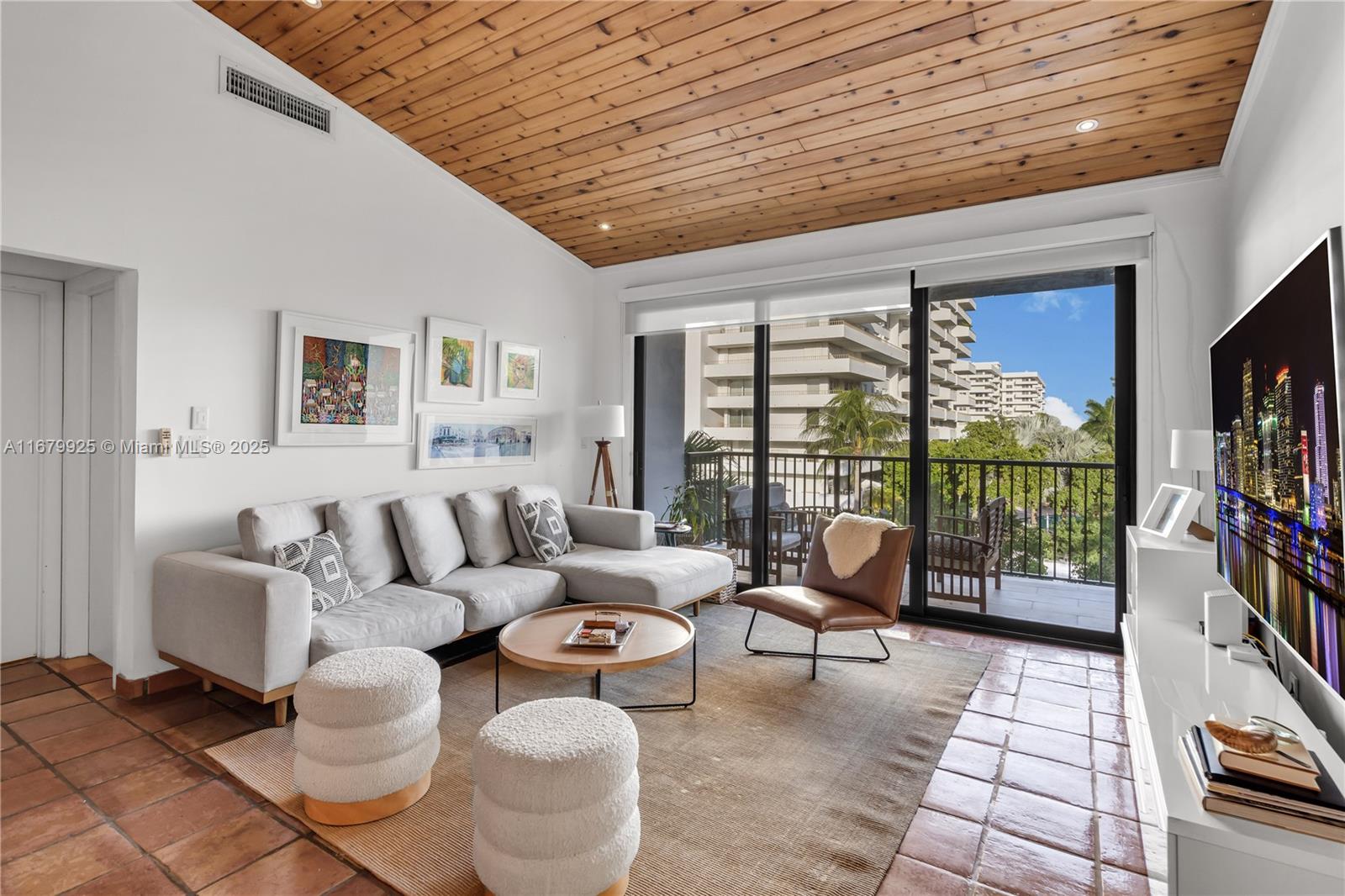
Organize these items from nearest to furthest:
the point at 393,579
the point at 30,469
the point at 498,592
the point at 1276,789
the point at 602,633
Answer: the point at 1276,789, the point at 602,633, the point at 30,469, the point at 498,592, the point at 393,579

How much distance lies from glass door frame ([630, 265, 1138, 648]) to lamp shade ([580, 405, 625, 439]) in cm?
49

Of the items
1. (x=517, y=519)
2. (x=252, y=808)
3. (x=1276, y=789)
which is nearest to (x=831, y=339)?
(x=517, y=519)

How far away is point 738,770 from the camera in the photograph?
7.81 ft

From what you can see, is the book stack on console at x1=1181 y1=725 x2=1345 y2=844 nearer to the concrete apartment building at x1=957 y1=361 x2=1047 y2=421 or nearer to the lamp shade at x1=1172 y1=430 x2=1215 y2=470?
the lamp shade at x1=1172 y1=430 x2=1215 y2=470

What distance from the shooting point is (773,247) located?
470 cm

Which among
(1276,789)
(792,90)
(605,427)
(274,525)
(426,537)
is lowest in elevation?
(1276,789)

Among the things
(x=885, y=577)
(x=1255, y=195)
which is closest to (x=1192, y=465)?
(x=1255, y=195)

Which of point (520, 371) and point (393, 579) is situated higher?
point (520, 371)

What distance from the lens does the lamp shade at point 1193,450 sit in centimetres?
286

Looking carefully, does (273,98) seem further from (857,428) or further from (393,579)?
(857,428)

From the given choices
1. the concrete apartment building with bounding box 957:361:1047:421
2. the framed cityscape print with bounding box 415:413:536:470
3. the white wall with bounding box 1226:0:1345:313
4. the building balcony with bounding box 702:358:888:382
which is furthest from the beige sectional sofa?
the white wall with bounding box 1226:0:1345:313

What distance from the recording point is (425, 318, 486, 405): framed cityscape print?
13.8ft

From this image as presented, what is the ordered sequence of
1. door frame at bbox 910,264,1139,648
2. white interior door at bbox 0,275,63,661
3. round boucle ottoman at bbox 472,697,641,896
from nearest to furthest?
1. round boucle ottoman at bbox 472,697,641,896
2. white interior door at bbox 0,275,63,661
3. door frame at bbox 910,264,1139,648

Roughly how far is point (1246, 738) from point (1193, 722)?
1.17 ft
